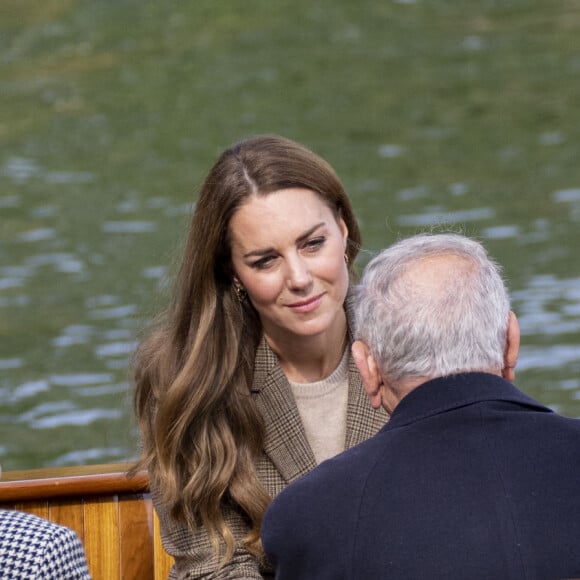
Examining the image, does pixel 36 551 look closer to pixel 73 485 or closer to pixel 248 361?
pixel 248 361

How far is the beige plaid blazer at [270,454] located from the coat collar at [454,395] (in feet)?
3.20

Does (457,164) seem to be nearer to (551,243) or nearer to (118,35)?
(551,243)

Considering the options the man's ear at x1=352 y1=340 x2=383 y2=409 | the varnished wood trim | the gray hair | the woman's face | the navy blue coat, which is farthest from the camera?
the varnished wood trim

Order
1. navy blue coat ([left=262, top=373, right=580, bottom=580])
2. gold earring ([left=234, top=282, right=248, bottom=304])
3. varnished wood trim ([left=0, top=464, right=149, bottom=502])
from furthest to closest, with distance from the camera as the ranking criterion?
varnished wood trim ([left=0, top=464, right=149, bottom=502]) < gold earring ([left=234, top=282, right=248, bottom=304]) < navy blue coat ([left=262, top=373, right=580, bottom=580])

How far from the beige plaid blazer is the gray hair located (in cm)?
90

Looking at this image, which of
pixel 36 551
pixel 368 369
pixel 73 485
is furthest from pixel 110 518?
pixel 368 369

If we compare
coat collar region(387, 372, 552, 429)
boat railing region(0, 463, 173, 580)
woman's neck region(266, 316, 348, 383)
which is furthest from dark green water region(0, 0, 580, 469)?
coat collar region(387, 372, 552, 429)

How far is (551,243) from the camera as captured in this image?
27.9 feet

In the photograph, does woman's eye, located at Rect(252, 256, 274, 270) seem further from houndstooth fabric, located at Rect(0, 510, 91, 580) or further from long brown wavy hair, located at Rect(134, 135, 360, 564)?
houndstooth fabric, located at Rect(0, 510, 91, 580)

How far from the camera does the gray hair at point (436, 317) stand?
2119mm

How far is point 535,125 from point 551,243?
272 centimetres

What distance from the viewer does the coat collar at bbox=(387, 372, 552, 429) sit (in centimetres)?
210

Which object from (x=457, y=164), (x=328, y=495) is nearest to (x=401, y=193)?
(x=457, y=164)

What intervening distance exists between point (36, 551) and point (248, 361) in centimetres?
103
